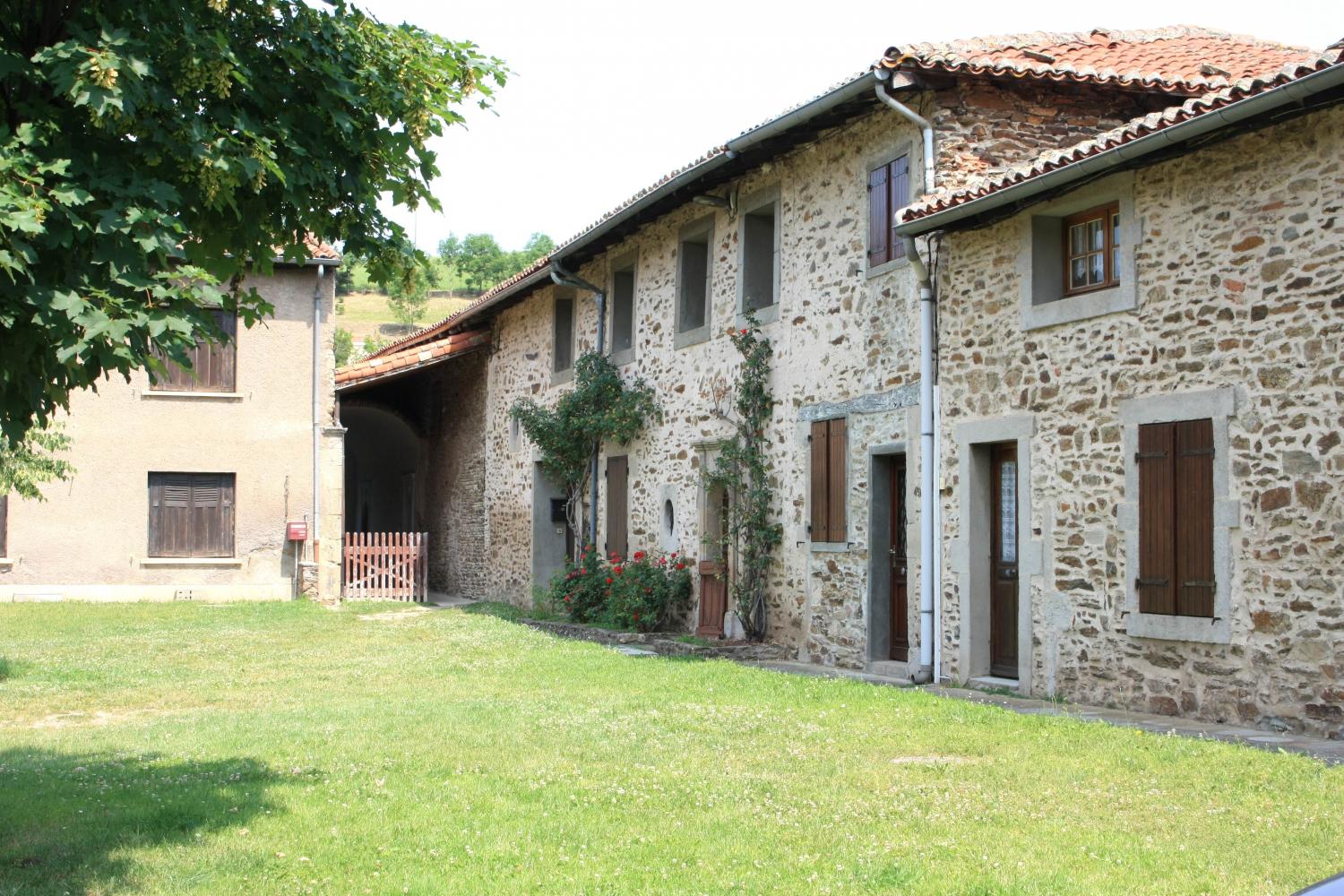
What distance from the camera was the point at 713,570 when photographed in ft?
45.7

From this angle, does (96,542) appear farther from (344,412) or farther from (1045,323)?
(1045,323)

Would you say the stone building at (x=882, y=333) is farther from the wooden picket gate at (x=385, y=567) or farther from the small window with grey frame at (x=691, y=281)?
the wooden picket gate at (x=385, y=567)

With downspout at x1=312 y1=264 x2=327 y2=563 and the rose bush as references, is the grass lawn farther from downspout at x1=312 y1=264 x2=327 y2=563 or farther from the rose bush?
downspout at x1=312 y1=264 x2=327 y2=563

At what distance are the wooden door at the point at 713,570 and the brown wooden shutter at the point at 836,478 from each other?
197 centimetres

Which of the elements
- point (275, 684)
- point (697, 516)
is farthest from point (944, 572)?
point (275, 684)

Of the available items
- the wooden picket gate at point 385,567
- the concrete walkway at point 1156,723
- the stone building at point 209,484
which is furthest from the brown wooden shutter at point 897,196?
the wooden picket gate at point 385,567

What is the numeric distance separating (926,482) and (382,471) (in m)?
21.7

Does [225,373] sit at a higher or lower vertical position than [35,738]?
higher

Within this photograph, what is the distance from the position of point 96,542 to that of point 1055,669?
49.9ft

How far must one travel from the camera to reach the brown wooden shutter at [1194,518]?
329 inches

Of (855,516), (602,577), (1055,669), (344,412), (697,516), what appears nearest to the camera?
(1055,669)

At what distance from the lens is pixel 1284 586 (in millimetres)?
7820

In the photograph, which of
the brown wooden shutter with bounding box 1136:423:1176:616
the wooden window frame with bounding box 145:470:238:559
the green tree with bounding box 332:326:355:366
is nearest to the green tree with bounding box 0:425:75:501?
the wooden window frame with bounding box 145:470:238:559

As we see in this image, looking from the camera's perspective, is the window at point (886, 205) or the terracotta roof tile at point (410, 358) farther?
the terracotta roof tile at point (410, 358)
